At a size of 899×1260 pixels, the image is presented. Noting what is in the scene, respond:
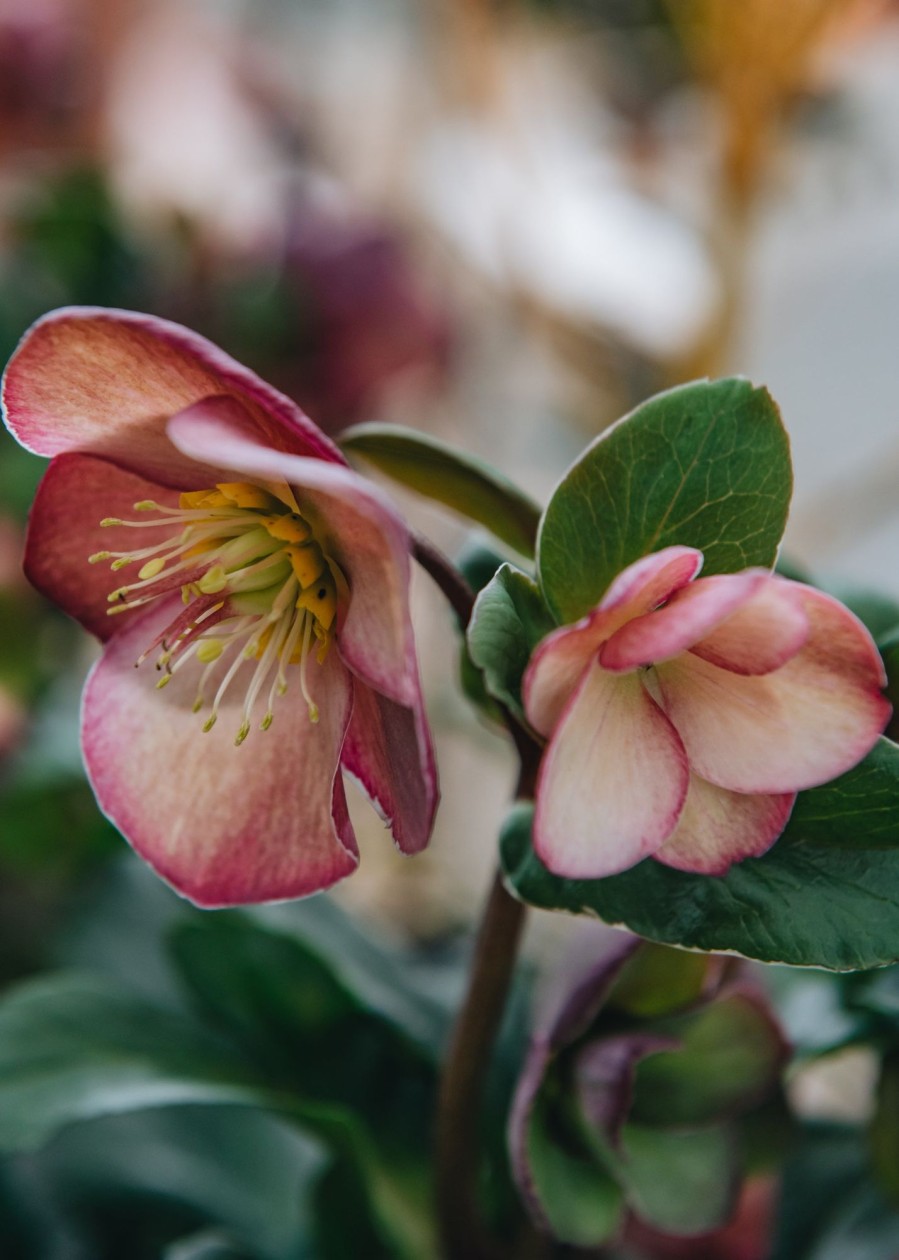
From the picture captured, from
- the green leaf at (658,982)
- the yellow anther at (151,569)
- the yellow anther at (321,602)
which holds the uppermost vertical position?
the yellow anther at (321,602)

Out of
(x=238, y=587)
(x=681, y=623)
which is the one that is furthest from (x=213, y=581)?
(x=681, y=623)

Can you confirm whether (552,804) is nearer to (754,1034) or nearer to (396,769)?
(396,769)

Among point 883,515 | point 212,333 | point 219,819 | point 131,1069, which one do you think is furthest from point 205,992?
point 883,515

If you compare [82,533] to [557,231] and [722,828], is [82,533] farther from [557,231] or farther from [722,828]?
[557,231]

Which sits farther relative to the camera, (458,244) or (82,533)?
(458,244)

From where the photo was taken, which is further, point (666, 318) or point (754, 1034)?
point (666, 318)

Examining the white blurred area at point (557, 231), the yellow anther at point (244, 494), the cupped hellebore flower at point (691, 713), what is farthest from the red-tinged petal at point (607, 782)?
the white blurred area at point (557, 231)

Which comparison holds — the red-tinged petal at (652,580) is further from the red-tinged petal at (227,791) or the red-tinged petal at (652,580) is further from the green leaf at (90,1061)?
the green leaf at (90,1061)
